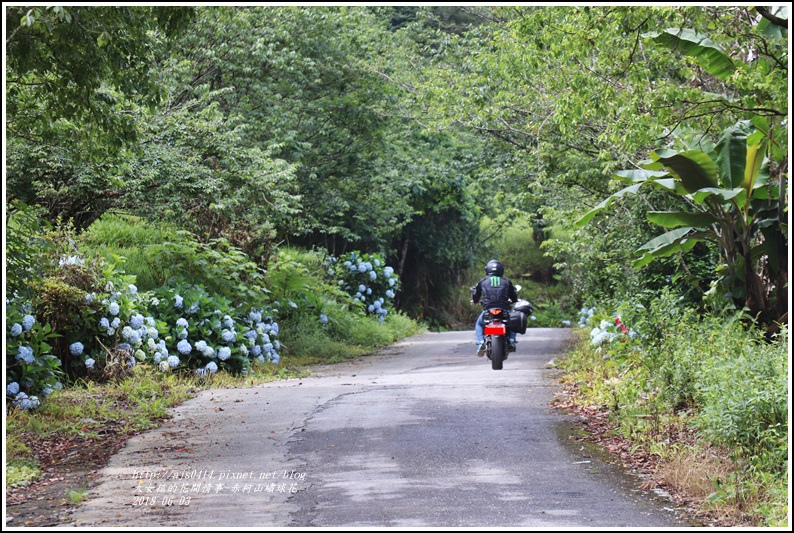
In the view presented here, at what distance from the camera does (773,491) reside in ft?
21.7

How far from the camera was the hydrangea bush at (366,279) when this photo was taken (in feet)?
85.3

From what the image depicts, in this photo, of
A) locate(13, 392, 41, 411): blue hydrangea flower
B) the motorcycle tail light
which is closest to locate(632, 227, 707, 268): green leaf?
the motorcycle tail light

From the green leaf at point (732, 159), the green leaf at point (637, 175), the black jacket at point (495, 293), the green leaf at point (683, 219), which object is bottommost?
the black jacket at point (495, 293)

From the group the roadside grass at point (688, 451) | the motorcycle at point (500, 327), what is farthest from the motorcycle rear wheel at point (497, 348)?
the roadside grass at point (688, 451)

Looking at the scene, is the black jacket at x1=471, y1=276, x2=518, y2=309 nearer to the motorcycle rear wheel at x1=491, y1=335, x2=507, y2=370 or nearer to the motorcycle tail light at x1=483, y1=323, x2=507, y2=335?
the motorcycle tail light at x1=483, y1=323, x2=507, y2=335

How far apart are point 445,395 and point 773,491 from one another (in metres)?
5.80

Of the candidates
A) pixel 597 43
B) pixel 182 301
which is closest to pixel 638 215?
pixel 597 43

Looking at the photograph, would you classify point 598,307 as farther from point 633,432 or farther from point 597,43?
point 633,432

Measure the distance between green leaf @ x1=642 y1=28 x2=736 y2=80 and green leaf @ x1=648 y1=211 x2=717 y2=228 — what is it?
1.85 metres

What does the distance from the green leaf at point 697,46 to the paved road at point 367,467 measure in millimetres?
4502

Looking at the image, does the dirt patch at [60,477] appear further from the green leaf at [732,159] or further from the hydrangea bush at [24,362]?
the green leaf at [732,159]

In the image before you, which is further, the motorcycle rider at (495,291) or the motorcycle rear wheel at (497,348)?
the motorcycle rear wheel at (497,348)

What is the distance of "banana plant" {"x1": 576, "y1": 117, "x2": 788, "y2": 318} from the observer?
11375 mm

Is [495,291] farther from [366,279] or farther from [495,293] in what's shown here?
[366,279]
